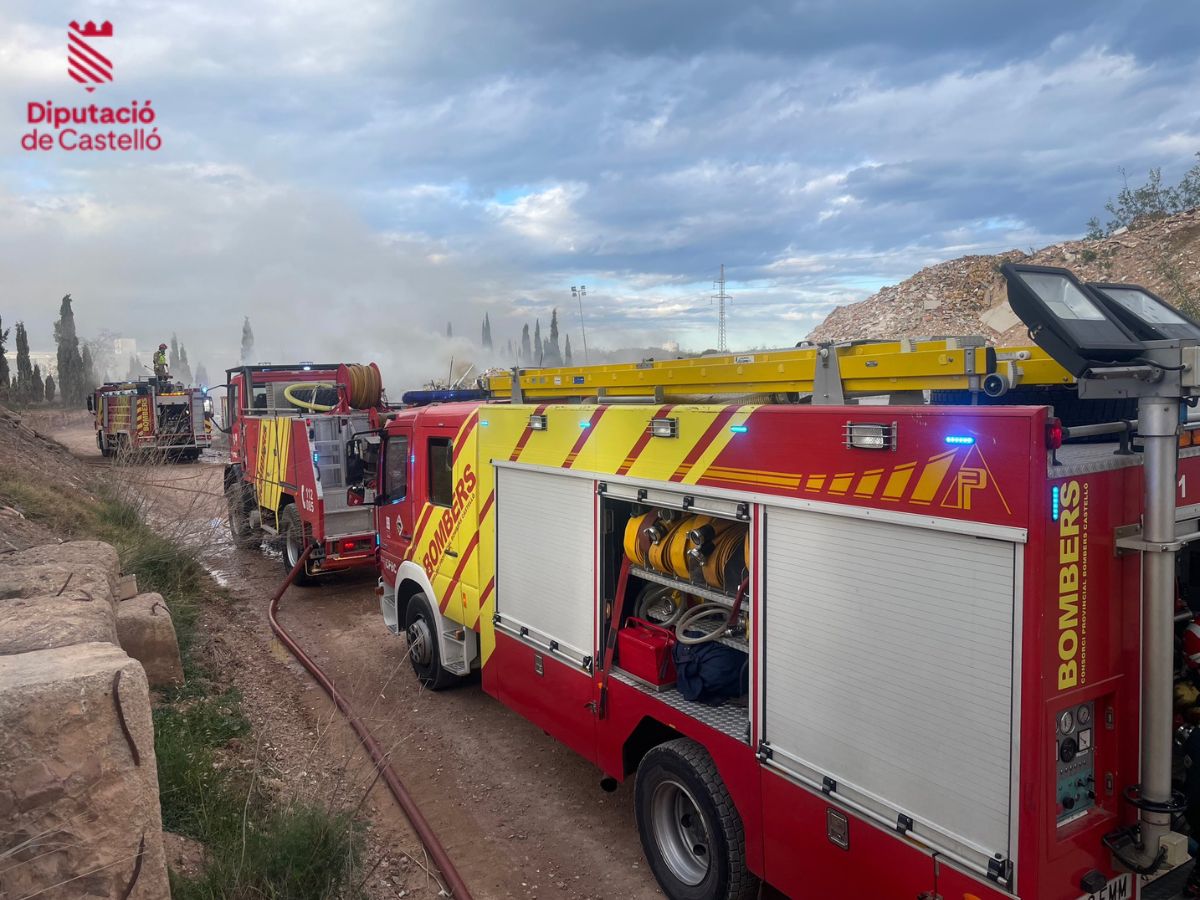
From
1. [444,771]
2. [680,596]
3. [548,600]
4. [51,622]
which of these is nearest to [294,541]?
[444,771]

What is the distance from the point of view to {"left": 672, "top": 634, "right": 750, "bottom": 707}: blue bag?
4.10 m

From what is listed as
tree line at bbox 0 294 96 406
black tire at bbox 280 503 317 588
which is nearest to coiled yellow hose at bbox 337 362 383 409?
black tire at bbox 280 503 317 588

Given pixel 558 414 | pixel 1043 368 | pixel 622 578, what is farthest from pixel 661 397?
pixel 1043 368

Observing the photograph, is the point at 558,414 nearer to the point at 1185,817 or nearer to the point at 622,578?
the point at 622,578

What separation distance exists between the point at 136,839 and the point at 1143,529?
362 centimetres

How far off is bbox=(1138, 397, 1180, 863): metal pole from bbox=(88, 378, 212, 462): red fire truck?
28.0 m

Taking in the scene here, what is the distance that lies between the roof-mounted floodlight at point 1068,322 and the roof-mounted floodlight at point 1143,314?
0.10 metres

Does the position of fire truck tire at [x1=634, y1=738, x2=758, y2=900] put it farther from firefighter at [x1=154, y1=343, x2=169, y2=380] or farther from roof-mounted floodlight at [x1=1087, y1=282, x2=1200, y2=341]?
firefighter at [x1=154, y1=343, x2=169, y2=380]

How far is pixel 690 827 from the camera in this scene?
4.30 meters

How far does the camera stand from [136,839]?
2.71 metres

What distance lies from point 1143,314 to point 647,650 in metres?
2.84

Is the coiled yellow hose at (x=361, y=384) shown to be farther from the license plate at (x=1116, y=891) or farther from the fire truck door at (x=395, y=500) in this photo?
the license plate at (x=1116, y=891)

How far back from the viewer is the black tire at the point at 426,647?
22.8 ft

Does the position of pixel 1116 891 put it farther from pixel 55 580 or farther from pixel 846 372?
pixel 55 580
